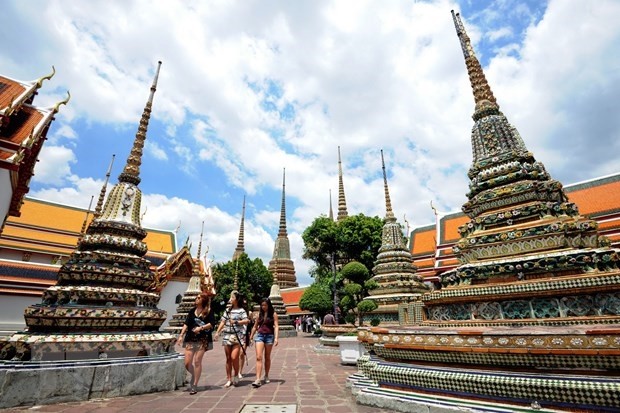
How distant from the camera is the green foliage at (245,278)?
3067 cm

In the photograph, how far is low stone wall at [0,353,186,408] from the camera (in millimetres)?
4355

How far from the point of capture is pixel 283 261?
4384 centimetres

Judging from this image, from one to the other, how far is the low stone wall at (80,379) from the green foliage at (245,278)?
25.3 meters

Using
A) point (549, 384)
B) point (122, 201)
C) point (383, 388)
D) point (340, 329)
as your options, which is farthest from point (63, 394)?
point (340, 329)

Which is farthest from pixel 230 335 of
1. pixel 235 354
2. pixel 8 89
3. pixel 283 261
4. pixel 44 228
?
pixel 283 261

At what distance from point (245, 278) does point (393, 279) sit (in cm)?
1989

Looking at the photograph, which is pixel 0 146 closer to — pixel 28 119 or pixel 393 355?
pixel 28 119

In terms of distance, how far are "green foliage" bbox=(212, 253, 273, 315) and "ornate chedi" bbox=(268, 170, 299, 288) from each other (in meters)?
6.94

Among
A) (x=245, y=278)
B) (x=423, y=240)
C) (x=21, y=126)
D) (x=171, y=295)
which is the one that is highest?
(x=423, y=240)

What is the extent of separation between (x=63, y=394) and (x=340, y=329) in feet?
33.2

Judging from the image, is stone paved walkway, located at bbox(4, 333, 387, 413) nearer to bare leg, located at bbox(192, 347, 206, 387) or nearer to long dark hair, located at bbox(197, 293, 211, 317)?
bare leg, located at bbox(192, 347, 206, 387)

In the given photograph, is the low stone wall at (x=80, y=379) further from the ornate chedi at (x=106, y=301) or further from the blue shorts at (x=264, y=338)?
the blue shorts at (x=264, y=338)

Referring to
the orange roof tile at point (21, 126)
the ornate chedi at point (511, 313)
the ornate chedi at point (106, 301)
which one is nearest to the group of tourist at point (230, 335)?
the ornate chedi at point (106, 301)

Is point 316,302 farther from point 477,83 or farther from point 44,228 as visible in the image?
point 44,228
